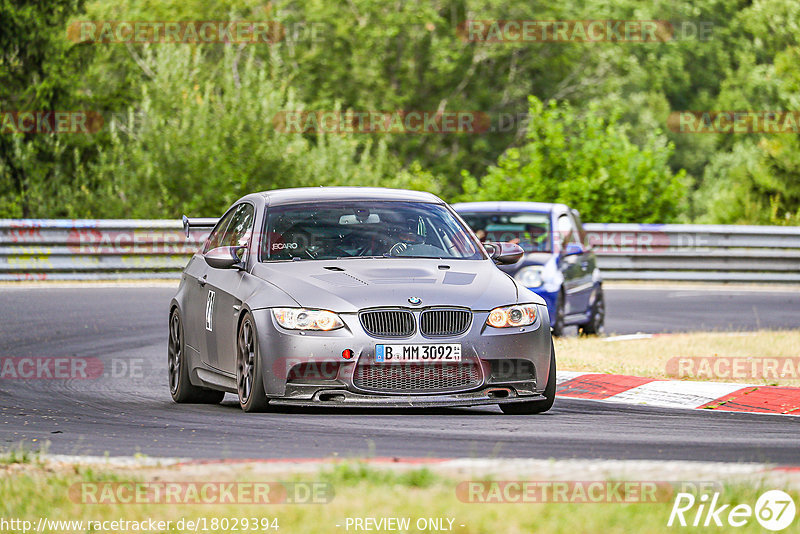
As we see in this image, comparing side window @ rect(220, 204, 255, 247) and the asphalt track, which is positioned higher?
side window @ rect(220, 204, 255, 247)

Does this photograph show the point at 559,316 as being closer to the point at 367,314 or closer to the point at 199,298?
the point at 199,298

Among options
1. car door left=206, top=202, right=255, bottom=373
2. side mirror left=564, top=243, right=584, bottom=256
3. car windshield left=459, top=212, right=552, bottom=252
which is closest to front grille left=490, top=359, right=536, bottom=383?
car door left=206, top=202, right=255, bottom=373

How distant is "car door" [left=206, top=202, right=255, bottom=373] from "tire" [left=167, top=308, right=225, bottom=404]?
1.96 feet

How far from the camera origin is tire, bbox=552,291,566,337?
17020 millimetres

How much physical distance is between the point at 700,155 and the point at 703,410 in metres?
67.1

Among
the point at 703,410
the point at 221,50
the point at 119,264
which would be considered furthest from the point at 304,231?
the point at 221,50

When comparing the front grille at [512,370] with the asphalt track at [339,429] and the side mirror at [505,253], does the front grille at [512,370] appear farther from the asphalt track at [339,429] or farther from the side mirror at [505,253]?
the side mirror at [505,253]

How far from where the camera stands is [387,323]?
30.5ft

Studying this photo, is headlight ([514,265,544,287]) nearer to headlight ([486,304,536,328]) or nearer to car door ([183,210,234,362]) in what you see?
car door ([183,210,234,362])

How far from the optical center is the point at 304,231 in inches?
411

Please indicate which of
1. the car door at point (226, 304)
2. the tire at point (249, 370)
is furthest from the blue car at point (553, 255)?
the tire at point (249, 370)

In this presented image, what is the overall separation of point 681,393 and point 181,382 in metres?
3.75

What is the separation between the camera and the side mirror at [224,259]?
10203 millimetres

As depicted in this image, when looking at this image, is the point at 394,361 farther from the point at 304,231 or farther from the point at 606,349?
the point at 606,349
